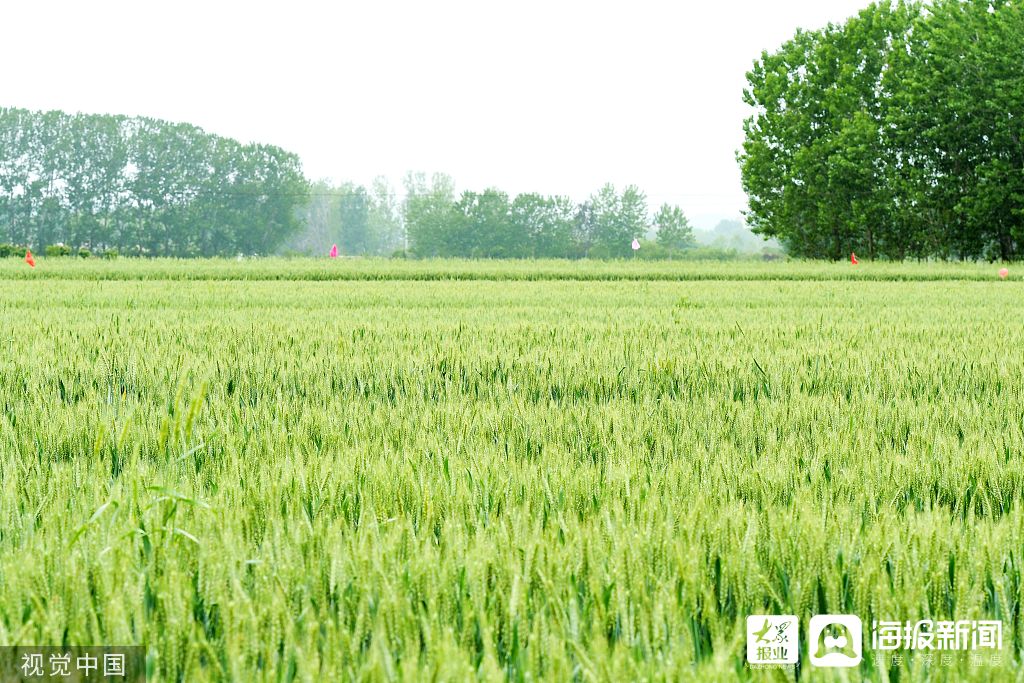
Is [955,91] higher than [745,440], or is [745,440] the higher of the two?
[955,91]

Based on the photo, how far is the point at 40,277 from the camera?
16.4 metres

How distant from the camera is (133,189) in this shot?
73312mm

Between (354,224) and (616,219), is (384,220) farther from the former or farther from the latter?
(616,219)

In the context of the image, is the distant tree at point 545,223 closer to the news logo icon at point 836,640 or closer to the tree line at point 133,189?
the tree line at point 133,189

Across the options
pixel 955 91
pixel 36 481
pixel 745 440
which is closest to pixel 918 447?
pixel 745 440

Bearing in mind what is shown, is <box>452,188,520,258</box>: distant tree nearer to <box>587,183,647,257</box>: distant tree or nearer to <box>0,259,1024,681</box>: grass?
<box>587,183,647,257</box>: distant tree

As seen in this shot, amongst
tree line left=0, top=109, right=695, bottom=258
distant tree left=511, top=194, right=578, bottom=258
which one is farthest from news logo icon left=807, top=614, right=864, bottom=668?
distant tree left=511, top=194, right=578, bottom=258

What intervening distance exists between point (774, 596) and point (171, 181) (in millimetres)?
80489

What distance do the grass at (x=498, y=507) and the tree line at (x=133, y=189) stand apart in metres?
70.0

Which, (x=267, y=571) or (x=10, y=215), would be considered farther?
(x=10, y=215)

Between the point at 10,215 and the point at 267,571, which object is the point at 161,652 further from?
the point at 10,215

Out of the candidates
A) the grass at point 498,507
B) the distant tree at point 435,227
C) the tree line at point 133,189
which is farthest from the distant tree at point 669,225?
the grass at point 498,507

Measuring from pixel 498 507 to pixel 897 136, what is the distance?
37.3 meters

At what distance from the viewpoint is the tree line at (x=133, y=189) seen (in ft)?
229
